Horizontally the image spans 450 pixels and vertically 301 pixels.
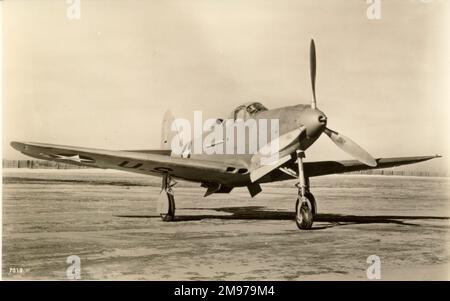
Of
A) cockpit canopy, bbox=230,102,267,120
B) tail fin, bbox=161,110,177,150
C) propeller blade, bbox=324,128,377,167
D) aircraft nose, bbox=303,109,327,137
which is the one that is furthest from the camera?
tail fin, bbox=161,110,177,150

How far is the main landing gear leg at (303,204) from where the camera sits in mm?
11133

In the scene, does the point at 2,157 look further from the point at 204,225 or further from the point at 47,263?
the point at 204,225

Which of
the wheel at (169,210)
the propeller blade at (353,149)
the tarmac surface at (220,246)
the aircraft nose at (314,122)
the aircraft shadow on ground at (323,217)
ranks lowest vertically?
the tarmac surface at (220,246)

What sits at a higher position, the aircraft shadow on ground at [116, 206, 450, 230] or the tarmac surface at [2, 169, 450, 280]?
the aircraft shadow on ground at [116, 206, 450, 230]

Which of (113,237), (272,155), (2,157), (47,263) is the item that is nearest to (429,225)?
(272,155)

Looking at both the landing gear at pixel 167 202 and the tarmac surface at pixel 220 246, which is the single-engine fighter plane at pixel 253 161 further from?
the tarmac surface at pixel 220 246

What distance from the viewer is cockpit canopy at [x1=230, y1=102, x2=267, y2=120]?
41.7ft

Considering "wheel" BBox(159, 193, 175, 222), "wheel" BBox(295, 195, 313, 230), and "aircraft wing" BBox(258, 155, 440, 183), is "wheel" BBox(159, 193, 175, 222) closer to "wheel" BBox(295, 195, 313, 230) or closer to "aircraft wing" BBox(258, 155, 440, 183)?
"aircraft wing" BBox(258, 155, 440, 183)

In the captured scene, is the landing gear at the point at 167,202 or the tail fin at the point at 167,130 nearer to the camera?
the landing gear at the point at 167,202

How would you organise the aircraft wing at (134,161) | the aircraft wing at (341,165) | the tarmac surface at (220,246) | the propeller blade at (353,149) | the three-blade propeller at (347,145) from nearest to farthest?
the tarmac surface at (220,246) → the aircraft wing at (134,161) → the three-blade propeller at (347,145) → the propeller blade at (353,149) → the aircraft wing at (341,165)

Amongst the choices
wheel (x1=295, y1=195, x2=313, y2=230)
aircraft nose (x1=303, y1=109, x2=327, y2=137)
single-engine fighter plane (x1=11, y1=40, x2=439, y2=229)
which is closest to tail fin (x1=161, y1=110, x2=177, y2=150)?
single-engine fighter plane (x1=11, y1=40, x2=439, y2=229)

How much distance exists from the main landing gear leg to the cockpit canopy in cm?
187

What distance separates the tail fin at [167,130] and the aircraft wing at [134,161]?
12.5 ft

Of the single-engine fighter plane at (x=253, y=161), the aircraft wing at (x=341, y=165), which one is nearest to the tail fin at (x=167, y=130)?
the single-engine fighter plane at (x=253, y=161)
